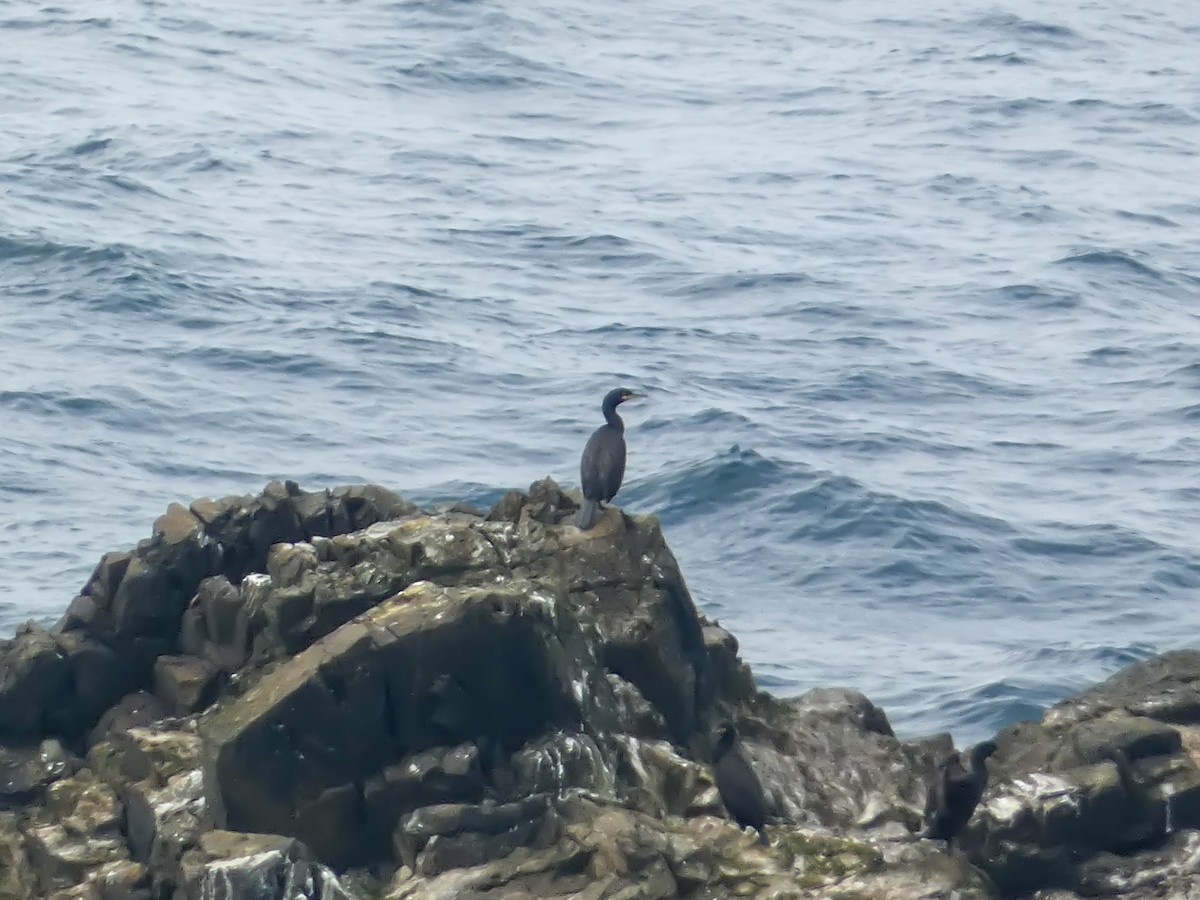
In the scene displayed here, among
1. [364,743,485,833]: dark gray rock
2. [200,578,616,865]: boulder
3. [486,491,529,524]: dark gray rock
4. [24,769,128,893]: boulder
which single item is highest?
[486,491,529,524]: dark gray rock

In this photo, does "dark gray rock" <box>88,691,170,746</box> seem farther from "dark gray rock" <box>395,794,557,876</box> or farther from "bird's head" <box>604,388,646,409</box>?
"bird's head" <box>604,388,646,409</box>

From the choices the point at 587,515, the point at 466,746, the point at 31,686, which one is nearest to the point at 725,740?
the point at 466,746

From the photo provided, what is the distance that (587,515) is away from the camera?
13562mm

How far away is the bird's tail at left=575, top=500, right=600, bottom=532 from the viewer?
1354 centimetres

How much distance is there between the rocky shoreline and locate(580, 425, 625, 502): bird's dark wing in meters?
0.33

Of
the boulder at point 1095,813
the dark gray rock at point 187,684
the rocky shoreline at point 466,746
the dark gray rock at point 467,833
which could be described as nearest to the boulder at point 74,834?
the rocky shoreline at point 466,746

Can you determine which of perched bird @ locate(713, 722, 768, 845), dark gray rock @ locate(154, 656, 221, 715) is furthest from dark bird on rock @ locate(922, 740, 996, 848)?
dark gray rock @ locate(154, 656, 221, 715)

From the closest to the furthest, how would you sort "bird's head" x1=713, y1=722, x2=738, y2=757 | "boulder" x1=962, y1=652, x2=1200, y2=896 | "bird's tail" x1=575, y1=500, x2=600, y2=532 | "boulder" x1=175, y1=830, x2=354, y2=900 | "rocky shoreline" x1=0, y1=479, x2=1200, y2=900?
"boulder" x1=175, y1=830, x2=354, y2=900 → "rocky shoreline" x1=0, y1=479, x2=1200, y2=900 → "boulder" x1=962, y1=652, x2=1200, y2=896 → "bird's head" x1=713, y1=722, x2=738, y2=757 → "bird's tail" x1=575, y1=500, x2=600, y2=532

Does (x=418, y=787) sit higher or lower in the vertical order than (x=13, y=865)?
higher

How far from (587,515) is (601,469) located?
0.33m

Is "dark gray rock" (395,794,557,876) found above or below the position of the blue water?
above

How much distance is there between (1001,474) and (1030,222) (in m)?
15.9

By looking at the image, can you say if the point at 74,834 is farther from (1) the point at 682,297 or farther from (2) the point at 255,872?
(1) the point at 682,297

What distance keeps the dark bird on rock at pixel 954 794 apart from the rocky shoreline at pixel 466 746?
0.38 ft
